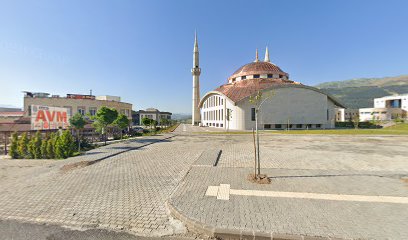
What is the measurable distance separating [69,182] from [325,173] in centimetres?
1260

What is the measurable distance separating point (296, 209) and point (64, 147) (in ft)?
56.0

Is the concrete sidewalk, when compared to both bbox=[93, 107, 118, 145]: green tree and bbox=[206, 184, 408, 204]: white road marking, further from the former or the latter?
bbox=[93, 107, 118, 145]: green tree

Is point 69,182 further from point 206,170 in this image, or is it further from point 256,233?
point 256,233

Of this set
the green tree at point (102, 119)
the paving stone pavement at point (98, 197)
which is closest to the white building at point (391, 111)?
the green tree at point (102, 119)

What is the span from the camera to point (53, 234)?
15.4ft

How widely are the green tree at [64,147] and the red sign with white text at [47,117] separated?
6854mm

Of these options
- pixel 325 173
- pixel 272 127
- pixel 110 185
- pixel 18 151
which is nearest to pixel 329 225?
pixel 325 173

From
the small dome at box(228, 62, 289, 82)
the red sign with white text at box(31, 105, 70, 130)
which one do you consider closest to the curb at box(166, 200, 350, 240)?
the red sign with white text at box(31, 105, 70, 130)

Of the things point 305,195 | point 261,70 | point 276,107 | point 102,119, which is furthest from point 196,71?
point 305,195

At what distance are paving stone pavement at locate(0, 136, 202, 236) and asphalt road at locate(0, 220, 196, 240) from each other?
217mm

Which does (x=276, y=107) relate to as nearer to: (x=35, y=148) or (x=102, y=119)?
(x=102, y=119)

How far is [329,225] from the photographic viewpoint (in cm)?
465

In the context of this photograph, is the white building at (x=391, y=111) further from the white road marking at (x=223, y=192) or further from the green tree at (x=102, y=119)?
the green tree at (x=102, y=119)

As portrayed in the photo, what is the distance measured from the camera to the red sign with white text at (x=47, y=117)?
19016 mm
